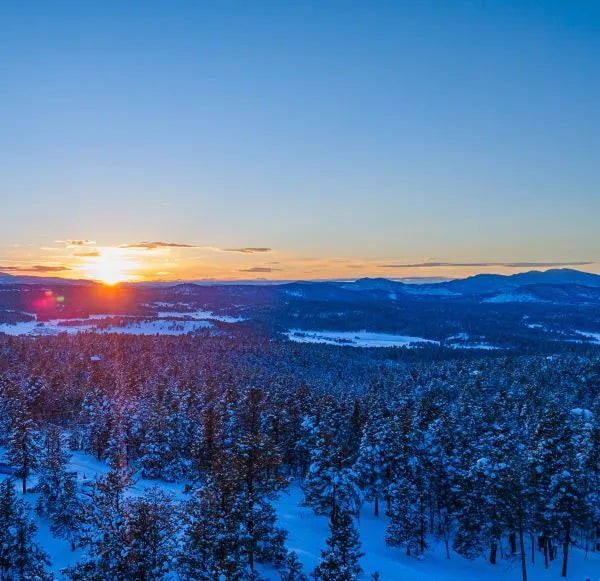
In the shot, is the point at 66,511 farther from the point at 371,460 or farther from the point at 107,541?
the point at 371,460

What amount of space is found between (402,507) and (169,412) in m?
33.6

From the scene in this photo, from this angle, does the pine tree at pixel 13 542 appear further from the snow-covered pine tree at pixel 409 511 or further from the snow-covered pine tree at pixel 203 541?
the snow-covered pine tree at pixel 409 511

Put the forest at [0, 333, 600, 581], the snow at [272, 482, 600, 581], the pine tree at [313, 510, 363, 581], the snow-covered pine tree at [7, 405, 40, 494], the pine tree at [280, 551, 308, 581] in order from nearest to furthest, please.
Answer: the pine tree at [313, 510, 363, 581], the forest at [0, 333, 600, 581], the pine tree at [280, 551, 308, 581], the snow at [272, 482, 600, 581], the snow-covered pine tree at [7, 405, 40, 494]

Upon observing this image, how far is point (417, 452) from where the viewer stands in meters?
47.6

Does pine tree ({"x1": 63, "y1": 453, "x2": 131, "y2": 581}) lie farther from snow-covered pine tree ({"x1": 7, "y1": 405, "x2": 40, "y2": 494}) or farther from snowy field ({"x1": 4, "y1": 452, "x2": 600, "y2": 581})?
snow-covered pine tree ({"x1": 7, "y1": 405, "x2": 40, "y2": 494})

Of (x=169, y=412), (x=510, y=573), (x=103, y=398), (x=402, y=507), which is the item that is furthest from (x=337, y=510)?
(x=103, y=398)

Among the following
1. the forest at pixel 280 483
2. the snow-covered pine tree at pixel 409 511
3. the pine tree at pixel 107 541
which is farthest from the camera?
the snow-covered pine tree at pixel 409 511

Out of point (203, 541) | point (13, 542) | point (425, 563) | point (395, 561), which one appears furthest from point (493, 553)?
point (13, 542)

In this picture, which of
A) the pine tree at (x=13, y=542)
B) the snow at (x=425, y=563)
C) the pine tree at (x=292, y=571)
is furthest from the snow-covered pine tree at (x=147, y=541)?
the snow at (x=425, y=563)

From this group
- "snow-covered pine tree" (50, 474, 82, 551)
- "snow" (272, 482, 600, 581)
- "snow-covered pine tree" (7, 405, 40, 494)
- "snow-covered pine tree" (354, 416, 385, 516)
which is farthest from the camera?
"snow-covered pine tree" (7, 405, 40, 494)

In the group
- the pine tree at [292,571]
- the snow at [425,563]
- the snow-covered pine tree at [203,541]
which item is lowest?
the snow at [425,563]

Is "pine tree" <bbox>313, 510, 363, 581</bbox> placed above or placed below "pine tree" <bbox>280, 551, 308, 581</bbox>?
above

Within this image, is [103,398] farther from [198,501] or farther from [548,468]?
[548,468]

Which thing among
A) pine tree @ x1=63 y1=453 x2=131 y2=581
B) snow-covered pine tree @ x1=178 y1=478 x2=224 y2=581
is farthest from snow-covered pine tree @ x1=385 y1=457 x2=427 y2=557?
pine tree @ x1=63 y1=453 x2=131 y2=581
